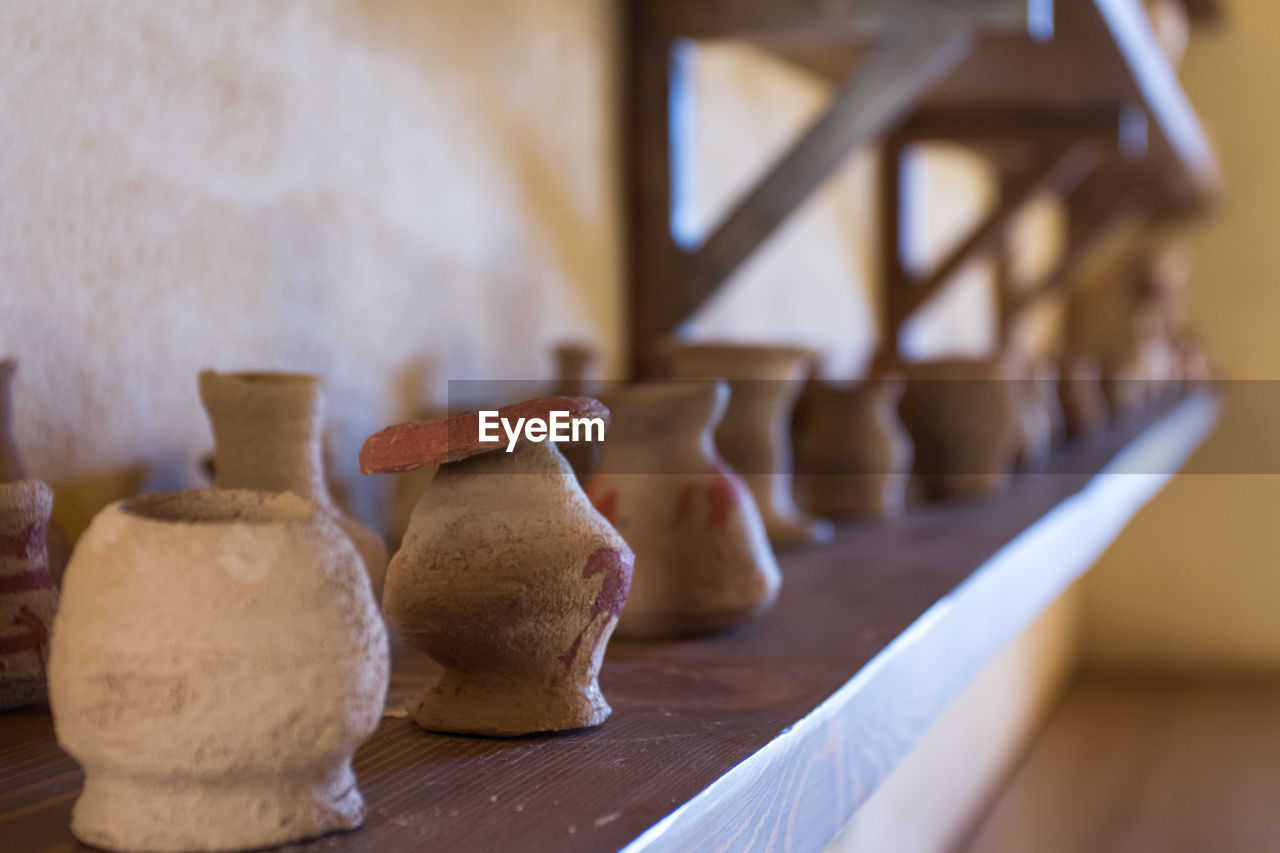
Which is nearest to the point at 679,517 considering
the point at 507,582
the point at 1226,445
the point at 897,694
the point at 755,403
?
the point at 897,694

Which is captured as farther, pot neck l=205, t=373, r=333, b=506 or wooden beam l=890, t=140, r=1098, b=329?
wooden beam l=890, t=140, r=1098, b=329

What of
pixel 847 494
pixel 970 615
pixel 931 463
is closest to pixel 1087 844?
pixel 931 463

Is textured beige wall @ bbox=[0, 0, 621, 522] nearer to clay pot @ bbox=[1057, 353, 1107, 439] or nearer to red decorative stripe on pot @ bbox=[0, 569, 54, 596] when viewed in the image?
red decorative stripe on pot @ bbox=[0, 569, 54, 596]

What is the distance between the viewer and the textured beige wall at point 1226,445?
15.4 feet

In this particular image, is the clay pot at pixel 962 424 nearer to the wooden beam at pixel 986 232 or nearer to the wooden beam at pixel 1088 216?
the wooden beam at pixel 986 232

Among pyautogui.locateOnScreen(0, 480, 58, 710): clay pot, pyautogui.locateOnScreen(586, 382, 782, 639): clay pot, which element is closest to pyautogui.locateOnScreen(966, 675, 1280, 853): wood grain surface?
pyautogui.locateOnScreen(586, 382, 782, 639): clay pot

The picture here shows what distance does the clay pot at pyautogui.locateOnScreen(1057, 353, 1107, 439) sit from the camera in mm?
2689

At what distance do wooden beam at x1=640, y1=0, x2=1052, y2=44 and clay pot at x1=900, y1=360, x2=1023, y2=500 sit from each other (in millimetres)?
469

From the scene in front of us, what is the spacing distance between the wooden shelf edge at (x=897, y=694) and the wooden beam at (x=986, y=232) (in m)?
0.91

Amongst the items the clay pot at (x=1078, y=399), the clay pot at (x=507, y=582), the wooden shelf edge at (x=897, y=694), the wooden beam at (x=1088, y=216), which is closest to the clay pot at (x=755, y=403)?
the wooden shelf edge at (x=897, y=694)

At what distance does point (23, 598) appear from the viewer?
718 mm

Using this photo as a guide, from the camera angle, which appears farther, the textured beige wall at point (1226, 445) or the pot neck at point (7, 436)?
the textured beige wall at point (1226, 445)

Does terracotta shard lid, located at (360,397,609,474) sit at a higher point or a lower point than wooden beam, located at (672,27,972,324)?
lower

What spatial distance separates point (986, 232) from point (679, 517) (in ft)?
5.95
